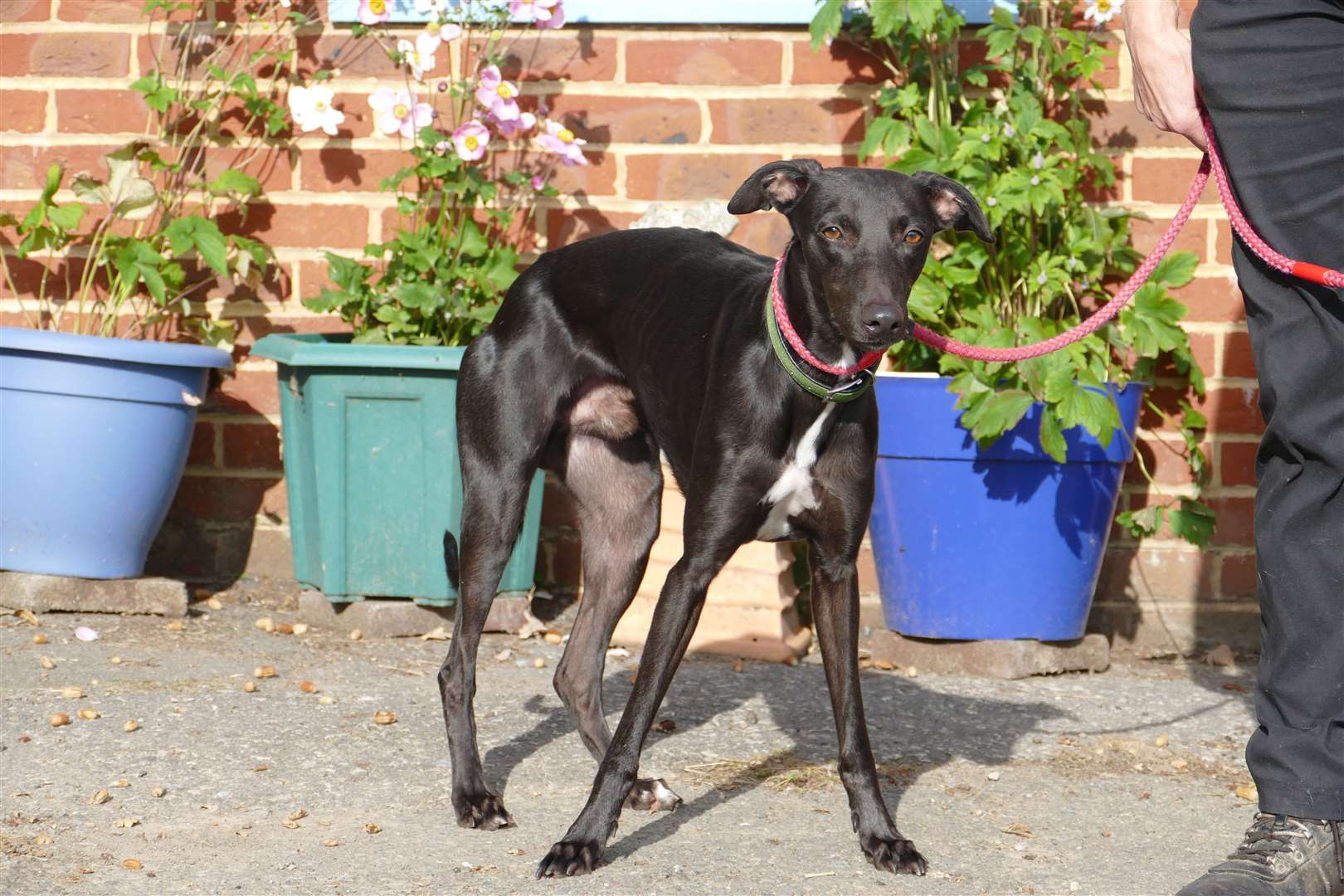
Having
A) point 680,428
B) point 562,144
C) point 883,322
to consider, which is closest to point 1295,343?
point 883,322

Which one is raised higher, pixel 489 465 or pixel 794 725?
pixel 489 465

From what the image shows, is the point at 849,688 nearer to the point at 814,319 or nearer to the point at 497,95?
the point at 814,319

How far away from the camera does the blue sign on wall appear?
4750 mm

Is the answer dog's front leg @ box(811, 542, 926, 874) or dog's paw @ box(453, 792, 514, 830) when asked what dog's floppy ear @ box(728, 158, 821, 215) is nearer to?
dog's front leg @ box(811, 542, 926, 874)

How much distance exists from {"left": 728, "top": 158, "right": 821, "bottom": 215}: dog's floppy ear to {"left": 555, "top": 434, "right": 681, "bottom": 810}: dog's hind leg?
84 centimetres

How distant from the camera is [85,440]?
440cm

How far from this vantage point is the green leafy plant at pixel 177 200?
4.65m

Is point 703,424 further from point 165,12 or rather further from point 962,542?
point 165,12

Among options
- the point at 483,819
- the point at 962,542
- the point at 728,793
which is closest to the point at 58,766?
the point at 483,819

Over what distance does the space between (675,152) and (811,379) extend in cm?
207

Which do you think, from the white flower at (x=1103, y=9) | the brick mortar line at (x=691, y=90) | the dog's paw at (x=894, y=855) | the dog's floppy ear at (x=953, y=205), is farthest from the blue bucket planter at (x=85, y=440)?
the white flower at (x=1103, y=9)

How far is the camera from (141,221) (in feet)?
15.8

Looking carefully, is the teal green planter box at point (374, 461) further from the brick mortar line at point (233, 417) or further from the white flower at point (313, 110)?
the white flower at point (313, 110)

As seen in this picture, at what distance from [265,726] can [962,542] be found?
6.55 ft
